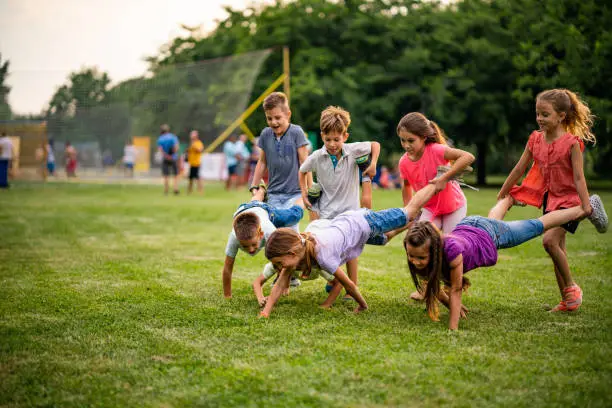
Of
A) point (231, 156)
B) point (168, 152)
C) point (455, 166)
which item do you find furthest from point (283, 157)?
point (231, 156)

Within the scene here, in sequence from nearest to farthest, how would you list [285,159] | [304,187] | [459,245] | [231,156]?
[459,245], [304,187], [285,159], [231,156]

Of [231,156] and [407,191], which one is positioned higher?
[231,156]

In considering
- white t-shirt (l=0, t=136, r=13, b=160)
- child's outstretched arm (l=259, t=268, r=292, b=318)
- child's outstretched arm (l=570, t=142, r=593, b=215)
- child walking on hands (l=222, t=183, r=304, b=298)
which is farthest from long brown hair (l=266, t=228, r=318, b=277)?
white t-shirt (l=0, t=136, r=13, b=160)

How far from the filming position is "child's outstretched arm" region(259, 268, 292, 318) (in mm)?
4891

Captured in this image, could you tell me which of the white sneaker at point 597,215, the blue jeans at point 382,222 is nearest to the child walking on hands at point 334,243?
the blue jeans at point 382,222

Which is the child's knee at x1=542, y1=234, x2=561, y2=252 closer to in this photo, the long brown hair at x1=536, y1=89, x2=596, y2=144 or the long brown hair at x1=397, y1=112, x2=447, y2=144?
the long brown hair at x1=536, y1=89, x2=596, y2=144

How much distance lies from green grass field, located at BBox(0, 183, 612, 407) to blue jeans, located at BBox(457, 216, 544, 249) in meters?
0.55

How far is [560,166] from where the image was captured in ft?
17.2

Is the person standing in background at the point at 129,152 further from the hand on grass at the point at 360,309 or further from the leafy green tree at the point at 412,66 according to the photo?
the hand on grass at the point at 360,309

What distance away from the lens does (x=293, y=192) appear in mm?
6312

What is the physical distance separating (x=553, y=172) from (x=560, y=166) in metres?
0.08

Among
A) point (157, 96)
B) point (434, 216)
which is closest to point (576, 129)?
point (434, 216)

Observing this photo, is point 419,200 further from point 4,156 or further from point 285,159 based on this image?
point 4,156

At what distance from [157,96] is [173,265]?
687 inches
